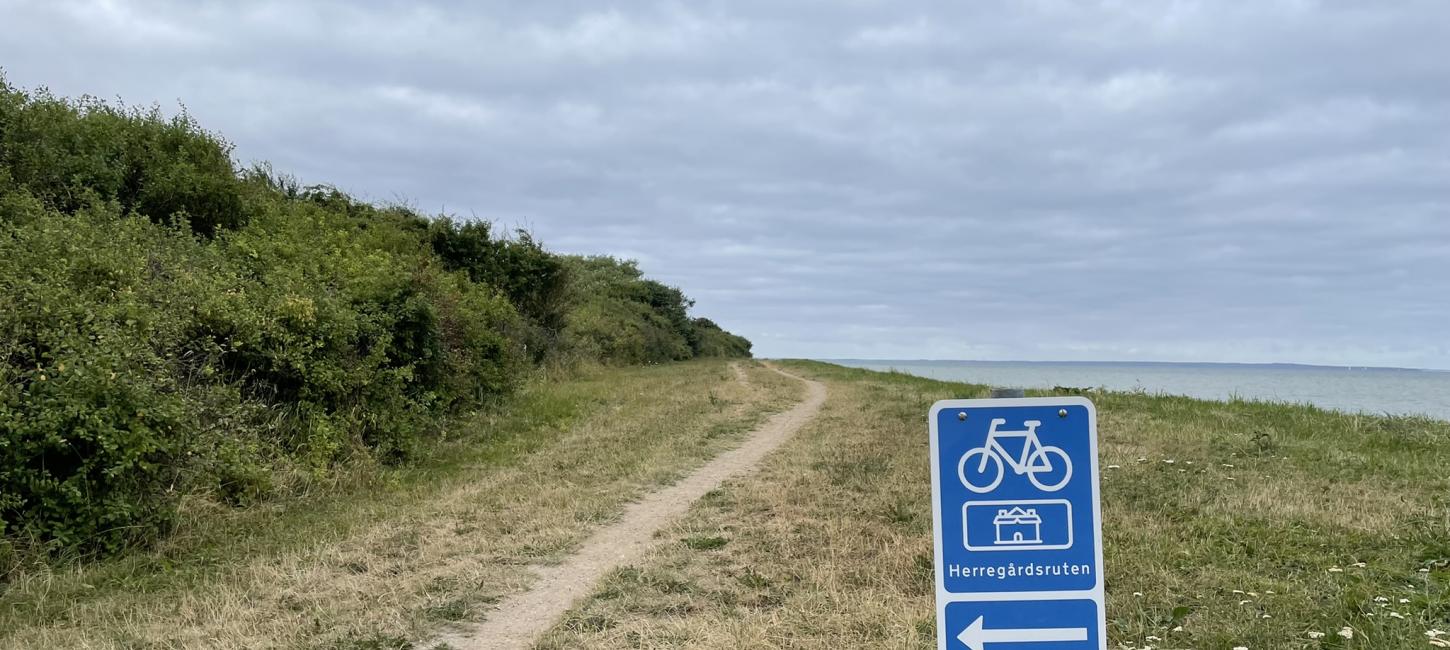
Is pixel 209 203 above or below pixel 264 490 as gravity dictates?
above

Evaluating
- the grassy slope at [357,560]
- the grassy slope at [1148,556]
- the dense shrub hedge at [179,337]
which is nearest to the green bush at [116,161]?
the dense shrub hedge at [179,337]

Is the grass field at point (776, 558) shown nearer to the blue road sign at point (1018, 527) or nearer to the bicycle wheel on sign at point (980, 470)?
the blue road sign at point (1018, 527)

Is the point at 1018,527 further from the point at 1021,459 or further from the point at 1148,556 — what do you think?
the point at 1148,556

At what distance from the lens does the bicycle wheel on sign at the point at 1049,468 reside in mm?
2293

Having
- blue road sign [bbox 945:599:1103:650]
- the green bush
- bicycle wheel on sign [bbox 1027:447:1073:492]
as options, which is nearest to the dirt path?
blue road sign [bbox 945:599:1103:650]

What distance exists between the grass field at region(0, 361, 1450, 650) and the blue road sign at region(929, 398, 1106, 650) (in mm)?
1978

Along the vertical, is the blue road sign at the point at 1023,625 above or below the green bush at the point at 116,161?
below

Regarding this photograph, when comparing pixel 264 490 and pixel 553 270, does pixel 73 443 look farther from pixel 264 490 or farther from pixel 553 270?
pixel 553 270

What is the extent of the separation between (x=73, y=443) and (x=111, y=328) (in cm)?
102

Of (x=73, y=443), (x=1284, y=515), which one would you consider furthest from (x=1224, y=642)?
(x=73, y=443)

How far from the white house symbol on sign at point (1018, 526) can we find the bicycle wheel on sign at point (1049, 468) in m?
0.08

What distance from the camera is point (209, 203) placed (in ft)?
43.0

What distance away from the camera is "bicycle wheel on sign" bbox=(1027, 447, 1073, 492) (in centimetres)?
229

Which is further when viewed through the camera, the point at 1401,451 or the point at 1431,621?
the point at 1401,451
